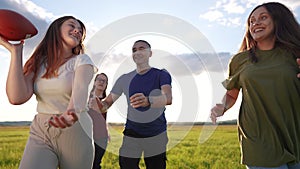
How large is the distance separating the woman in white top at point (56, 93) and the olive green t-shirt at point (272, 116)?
1.37 metres

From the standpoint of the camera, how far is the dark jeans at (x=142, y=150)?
552 centimetres

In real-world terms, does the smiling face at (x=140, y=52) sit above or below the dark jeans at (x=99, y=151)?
above

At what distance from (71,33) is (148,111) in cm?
185

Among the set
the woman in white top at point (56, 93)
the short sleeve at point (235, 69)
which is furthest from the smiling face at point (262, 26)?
the woman in white top at point (56, 93)

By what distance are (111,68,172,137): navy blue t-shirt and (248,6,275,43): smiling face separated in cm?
170

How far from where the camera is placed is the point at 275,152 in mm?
3670

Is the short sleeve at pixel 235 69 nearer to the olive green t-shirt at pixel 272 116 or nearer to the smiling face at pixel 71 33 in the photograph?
the olive green t-shirt at pixel 272 116

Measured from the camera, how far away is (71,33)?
13.1 ft

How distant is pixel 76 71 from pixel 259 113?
161 cm

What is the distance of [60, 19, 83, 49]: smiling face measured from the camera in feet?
13.1

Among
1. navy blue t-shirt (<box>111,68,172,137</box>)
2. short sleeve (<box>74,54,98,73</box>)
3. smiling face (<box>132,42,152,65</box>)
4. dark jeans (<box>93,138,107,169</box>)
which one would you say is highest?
short sleeve (<box>74,54,98,73</box>)

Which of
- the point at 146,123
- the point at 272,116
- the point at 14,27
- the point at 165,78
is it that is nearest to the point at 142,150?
the point at 146,123

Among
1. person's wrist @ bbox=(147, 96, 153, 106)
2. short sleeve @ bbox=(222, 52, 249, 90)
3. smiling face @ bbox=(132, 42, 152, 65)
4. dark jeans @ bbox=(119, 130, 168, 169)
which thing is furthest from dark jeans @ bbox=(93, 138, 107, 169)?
short sleeve @ bbox=(222, 52, 249, 90)

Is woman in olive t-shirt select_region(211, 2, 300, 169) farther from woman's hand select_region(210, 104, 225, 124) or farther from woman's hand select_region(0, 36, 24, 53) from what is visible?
woman's hand select_region(0, 36, 24, 53)
